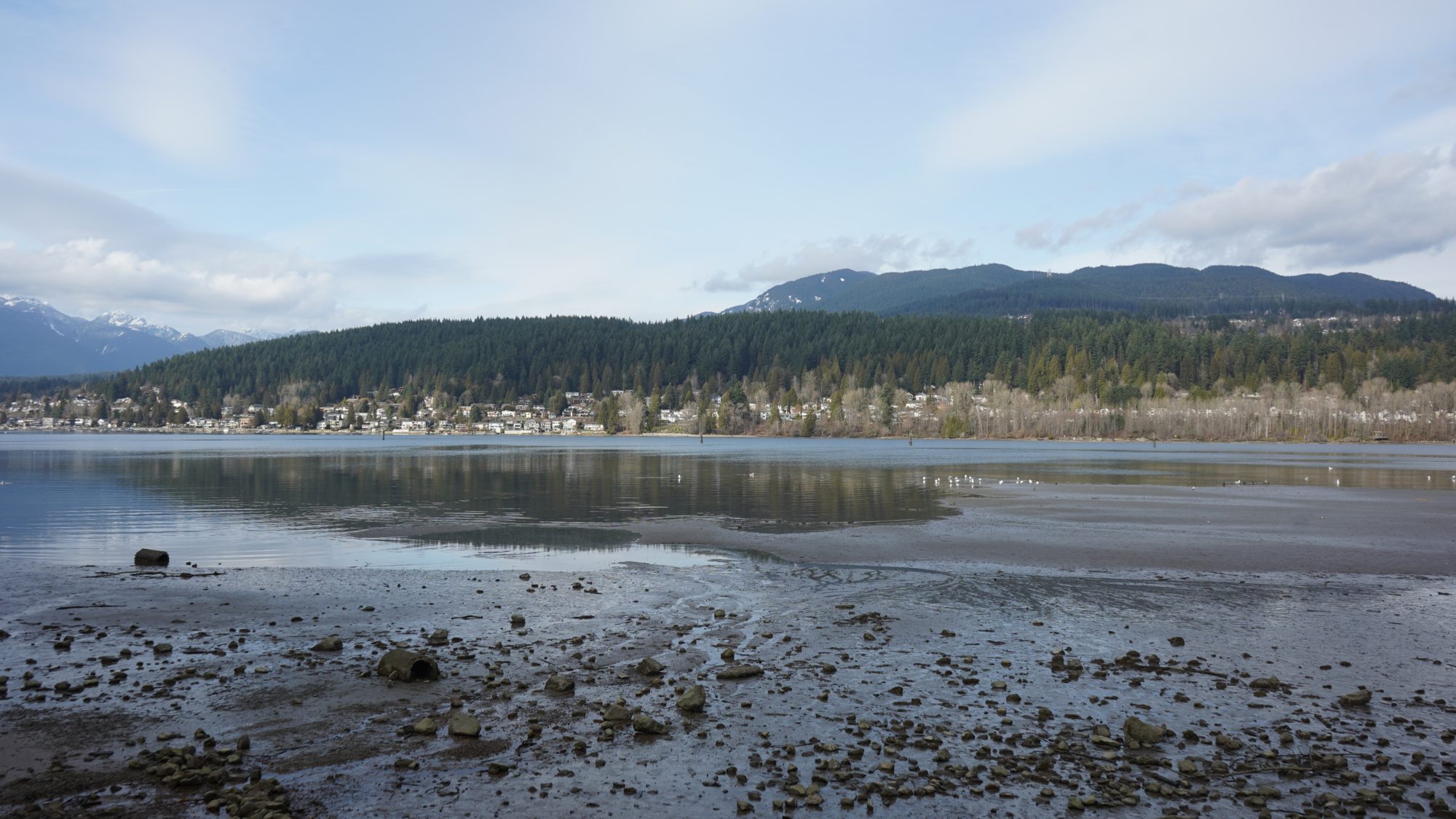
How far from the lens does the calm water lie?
2492 cm

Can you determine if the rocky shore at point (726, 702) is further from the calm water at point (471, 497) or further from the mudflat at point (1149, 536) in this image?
the calm water at point (471, 497)

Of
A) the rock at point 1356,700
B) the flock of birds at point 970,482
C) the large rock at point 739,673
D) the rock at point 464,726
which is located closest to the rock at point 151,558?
the rock at point 464,726

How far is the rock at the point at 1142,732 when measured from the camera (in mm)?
9578

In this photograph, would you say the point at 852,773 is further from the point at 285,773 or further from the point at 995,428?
the point at 995,428

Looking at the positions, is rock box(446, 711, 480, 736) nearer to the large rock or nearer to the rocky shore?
the rocky shore

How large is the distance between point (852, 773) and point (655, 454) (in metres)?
88.1

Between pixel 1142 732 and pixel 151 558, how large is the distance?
23233mm

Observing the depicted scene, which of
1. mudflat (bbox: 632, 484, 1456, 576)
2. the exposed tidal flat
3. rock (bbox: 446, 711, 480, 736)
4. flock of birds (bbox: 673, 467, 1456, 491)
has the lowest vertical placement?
flock of birds (bbox: 673, 467, 1456, 491)

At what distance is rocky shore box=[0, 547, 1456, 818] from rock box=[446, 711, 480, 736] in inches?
1.3

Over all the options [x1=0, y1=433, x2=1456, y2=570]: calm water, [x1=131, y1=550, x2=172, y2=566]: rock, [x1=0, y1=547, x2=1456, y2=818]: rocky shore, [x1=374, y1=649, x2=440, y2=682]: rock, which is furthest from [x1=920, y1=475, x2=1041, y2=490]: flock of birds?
[x1=374, y1=649, x2=440, y2=682]: rock

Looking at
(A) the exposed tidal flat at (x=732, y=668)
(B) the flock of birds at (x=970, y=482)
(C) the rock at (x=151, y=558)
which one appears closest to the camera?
(A) the exposed tidal flat at (x=732, y=668)

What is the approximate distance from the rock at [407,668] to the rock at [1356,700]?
12376mm

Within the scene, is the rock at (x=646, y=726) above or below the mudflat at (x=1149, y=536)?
above

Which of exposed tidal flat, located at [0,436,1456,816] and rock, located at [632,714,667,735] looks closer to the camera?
exposed tidal flat, located at [0,436,1456,816]
